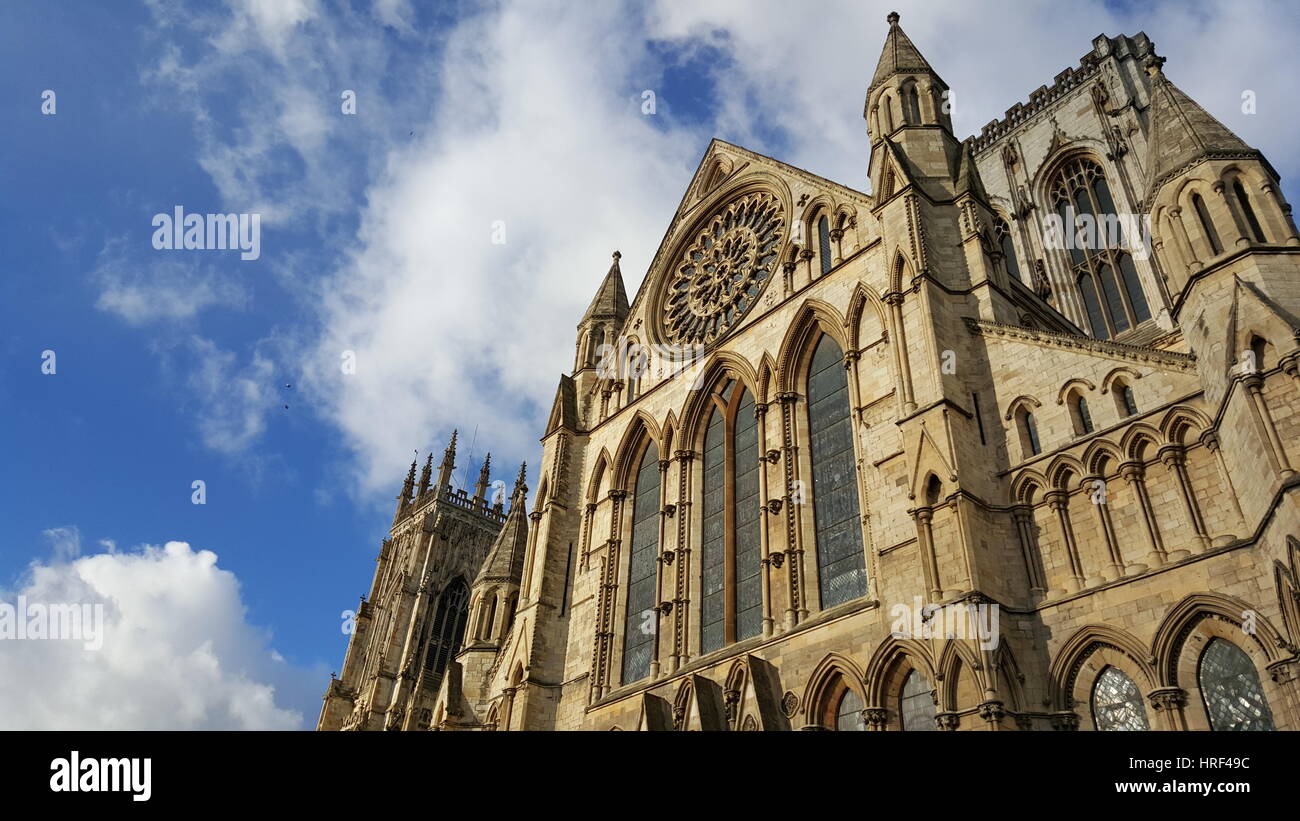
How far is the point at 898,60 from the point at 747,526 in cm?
1101

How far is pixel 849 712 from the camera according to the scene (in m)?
14.6

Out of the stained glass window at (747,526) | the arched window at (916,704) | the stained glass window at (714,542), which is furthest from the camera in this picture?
the stained glass window at (714,542)

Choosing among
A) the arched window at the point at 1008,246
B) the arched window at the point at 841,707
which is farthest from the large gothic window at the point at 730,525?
the arched window at the point at 1008,246

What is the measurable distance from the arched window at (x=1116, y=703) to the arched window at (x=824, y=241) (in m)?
10.8

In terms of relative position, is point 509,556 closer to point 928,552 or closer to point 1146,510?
point 928,552

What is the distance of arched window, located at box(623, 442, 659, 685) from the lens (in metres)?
19.8

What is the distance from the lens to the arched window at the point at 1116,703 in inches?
449

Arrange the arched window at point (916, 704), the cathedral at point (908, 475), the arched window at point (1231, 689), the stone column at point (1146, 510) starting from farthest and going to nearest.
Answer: the arched window at point (916, 704)
the stone column at point (1146, 510)
the cathedral at point (908, 475)
the arched window at point (1231, 689)

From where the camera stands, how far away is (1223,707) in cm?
1076

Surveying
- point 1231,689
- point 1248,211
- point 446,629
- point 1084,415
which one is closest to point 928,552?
point 1084,415

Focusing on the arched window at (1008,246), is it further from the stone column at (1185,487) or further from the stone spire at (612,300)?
the stone column at (1185,487)

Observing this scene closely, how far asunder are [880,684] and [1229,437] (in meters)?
5.85

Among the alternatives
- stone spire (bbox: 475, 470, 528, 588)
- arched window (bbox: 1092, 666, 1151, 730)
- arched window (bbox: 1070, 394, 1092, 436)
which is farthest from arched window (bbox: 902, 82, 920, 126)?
stone spire (bbox: 475, 470, 528, 588)
